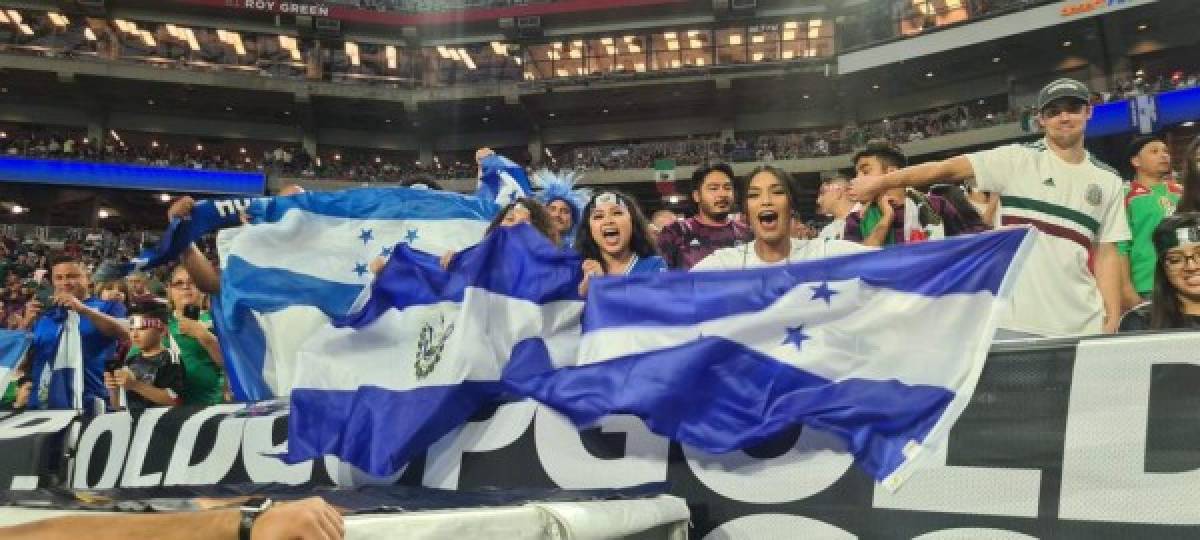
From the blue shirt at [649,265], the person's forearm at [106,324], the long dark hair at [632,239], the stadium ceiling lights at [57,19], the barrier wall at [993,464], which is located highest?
the stadium ceiling lights at [57,19]

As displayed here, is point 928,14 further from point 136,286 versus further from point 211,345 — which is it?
point 211,345

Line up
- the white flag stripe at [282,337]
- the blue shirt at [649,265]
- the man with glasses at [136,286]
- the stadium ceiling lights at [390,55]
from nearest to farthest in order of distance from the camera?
the blue shirt at [649,265] < the white flag stripe at [282,337] < the man with glasses at [136,286] < the stadium ceiling lights at [390,55]

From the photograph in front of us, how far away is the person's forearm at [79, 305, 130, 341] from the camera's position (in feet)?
17.9

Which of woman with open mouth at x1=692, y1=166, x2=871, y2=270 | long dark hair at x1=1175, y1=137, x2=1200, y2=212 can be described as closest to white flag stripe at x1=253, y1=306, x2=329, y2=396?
woman with open mouth at x1=692, y1=166, x2=871, y2=270

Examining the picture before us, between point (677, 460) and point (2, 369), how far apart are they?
4.76 metres

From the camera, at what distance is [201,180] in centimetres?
3167

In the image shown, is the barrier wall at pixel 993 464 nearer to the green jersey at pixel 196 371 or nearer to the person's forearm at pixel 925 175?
the person's forearm at pixel 925 175

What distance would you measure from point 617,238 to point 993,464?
210 centimetres

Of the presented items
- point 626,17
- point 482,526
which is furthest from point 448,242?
point 626,17

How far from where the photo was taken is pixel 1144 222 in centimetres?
442

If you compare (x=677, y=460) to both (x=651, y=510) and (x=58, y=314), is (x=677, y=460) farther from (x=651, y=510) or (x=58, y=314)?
(x=58, y=314)

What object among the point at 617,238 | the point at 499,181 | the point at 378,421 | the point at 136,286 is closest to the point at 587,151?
the point at 136,286

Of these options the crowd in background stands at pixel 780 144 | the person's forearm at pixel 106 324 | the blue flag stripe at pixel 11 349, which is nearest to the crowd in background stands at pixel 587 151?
the crowd in background stands at pixel 780 144

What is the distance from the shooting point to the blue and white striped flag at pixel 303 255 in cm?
497
